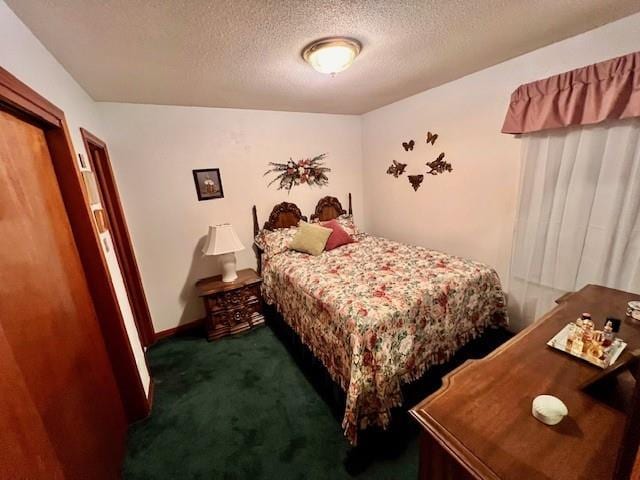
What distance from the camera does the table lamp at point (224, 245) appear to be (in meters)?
2.53

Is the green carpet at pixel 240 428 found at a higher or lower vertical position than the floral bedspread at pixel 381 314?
lower

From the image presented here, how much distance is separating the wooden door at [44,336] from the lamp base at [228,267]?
1256 millimetres

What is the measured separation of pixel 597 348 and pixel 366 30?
1820mm

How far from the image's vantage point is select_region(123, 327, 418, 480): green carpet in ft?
4.70

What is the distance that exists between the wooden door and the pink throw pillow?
205 cm

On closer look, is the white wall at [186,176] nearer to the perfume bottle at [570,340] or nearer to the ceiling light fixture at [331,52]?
the ceiling light fixture at [331,52]

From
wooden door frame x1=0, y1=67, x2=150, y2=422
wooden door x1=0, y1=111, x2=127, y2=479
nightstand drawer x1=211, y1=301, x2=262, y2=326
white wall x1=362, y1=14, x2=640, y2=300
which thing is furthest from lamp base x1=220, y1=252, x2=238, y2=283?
white wall x1=362, y1=14, x2=640, y2=300

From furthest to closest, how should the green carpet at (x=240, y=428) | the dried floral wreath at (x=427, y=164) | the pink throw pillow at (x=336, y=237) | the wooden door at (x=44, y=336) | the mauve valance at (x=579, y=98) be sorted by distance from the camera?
the pink throw pillow at (x=336, y=237)
the dried floral wreath at (x=427, y=164)
the mauve valance at (x=579, y=98)
the green carpet at (x=240, y=428)
the wooden door at (x=44, y=336)

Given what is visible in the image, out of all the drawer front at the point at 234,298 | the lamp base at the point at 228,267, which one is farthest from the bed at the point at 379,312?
the lamp base at the point at 228,267

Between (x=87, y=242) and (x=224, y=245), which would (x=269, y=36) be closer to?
(x=87, y=242)

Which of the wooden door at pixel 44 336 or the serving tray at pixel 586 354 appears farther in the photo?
the serving tray at pixel 586 354

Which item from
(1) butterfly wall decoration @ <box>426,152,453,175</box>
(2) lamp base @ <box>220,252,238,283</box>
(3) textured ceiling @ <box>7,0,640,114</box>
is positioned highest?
(3) textured ceiling @ <box>7,0,640,114</box>

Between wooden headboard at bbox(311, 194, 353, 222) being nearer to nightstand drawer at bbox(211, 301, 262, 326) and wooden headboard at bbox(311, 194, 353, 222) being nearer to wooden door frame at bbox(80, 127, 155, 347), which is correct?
nightstand drawer at bbox(211, 301, 262, 326)

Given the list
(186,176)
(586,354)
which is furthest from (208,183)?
(586,354)
